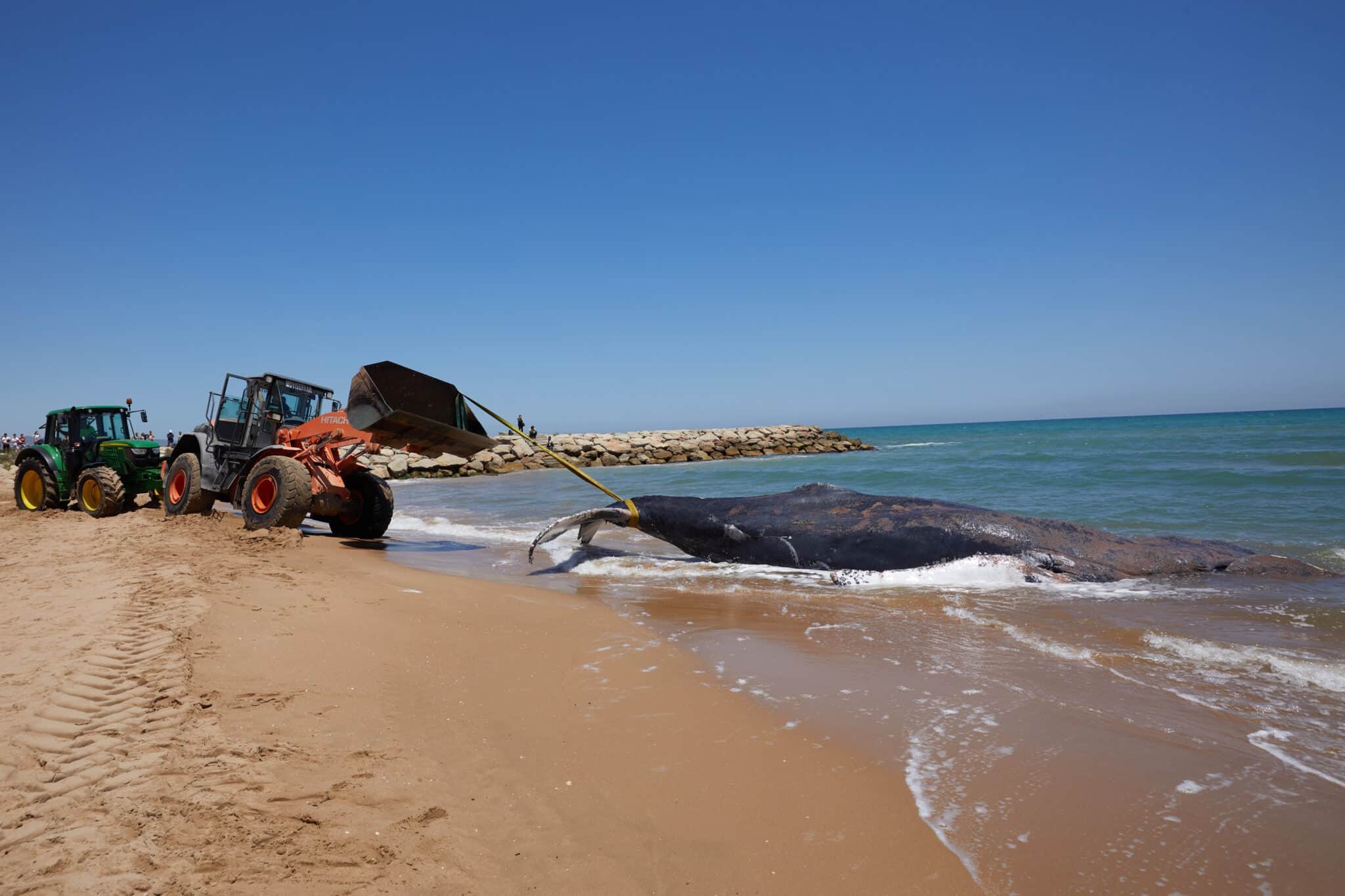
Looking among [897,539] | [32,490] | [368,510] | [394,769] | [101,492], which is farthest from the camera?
[32,490]

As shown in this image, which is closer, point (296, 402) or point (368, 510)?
point (368, 510)

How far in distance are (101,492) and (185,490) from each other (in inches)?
102

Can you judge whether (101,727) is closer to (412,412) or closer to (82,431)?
(412,412)

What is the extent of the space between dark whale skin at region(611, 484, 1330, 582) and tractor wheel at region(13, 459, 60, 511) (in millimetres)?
12076

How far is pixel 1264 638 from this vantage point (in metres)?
4.87

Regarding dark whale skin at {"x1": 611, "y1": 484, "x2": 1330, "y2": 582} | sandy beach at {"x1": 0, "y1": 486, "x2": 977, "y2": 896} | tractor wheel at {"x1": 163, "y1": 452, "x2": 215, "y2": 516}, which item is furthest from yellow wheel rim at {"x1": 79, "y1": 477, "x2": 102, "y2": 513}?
dark whale skin at {"x1": 611, "y1": 484, "x2": 1330, "y2": 582}

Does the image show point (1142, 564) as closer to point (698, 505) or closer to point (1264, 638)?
point (1264, 638)

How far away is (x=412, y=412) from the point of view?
8.30 meters

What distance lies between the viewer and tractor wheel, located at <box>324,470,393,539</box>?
10.9m

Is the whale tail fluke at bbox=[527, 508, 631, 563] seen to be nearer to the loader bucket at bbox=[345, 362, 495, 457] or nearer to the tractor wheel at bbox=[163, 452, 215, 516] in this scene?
the loader bucket at bbox=[345, 362, 495, 457]

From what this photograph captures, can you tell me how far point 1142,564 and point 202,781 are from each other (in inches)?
305

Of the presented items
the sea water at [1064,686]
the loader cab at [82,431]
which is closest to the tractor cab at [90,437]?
the loader cab at [82,431]

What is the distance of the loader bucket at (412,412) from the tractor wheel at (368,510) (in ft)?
7.26

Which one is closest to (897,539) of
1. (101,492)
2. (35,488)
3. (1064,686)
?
(1064,686)
